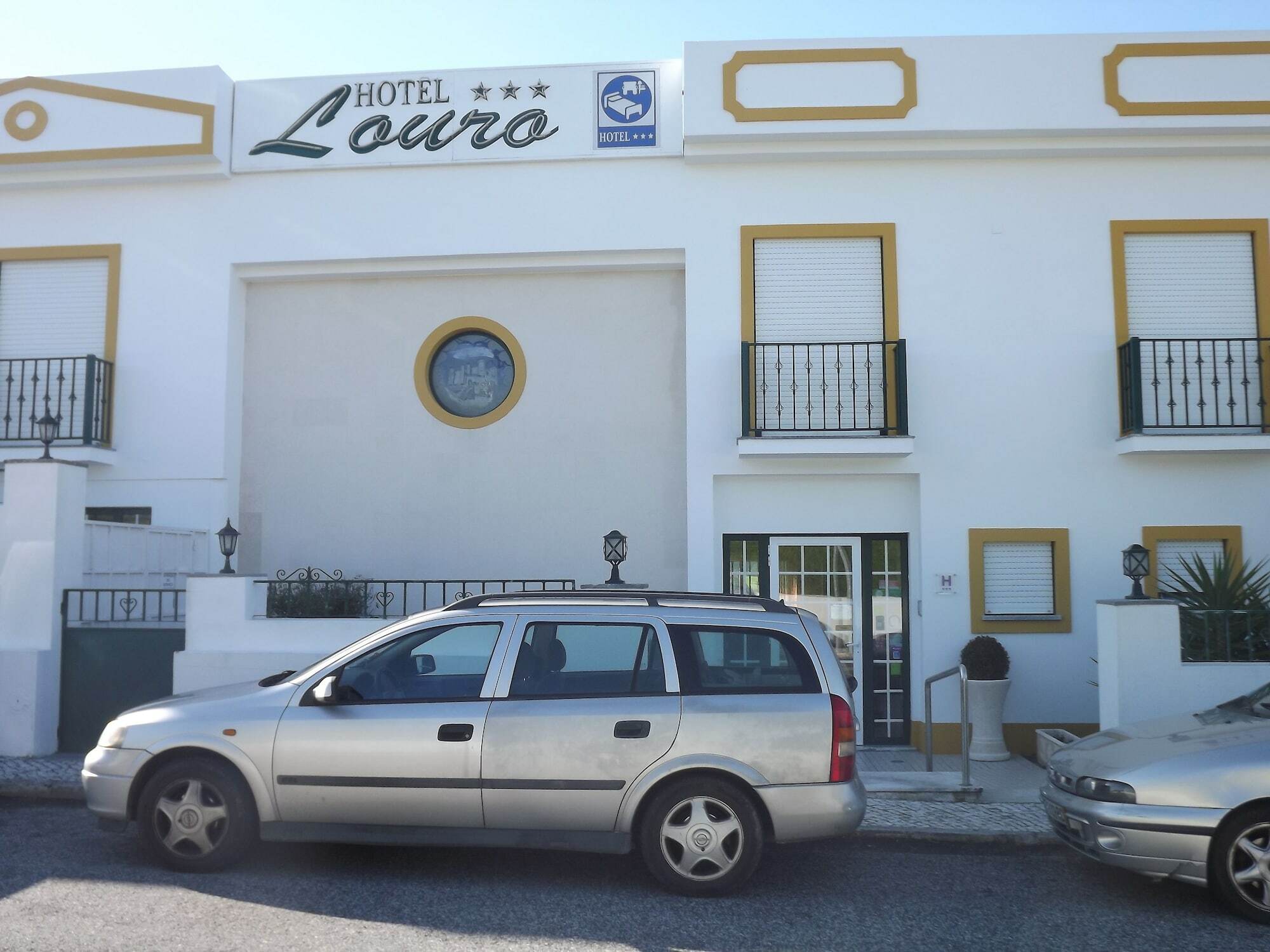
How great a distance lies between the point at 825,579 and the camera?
11.1 meters

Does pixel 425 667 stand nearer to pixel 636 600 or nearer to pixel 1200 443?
pixel 636 600

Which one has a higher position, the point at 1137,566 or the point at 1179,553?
the point at 1179,553

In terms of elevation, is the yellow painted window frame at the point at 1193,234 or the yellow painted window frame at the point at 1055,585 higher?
the yellow painted window frame at the point at 1193,234

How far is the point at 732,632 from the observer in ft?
20.3

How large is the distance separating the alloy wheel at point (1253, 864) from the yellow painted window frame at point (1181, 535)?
5522 millimetres

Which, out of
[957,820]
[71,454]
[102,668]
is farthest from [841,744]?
[71,454]

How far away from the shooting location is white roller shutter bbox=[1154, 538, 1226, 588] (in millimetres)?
10773

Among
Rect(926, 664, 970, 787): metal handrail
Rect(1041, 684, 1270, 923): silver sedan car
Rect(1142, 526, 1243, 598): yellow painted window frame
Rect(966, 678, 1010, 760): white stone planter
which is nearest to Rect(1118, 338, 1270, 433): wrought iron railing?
Rect(1142, 526, 1243, 598): yellow painted window frame

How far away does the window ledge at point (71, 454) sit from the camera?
11.4 m

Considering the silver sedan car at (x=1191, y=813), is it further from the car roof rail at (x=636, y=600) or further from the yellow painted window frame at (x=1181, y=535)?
the yellow painted window frame at (x=1181, y=535)

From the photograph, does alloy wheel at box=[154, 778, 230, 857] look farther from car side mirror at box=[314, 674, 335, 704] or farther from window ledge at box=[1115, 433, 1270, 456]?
window ledge at box=[1115, 433, 1270, 456]

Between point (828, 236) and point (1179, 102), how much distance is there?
376 cm

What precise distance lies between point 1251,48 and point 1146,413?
394cm

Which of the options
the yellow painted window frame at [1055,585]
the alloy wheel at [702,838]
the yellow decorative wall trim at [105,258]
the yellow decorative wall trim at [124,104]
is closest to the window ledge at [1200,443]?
the yellow painted window frame at [1055,585]
